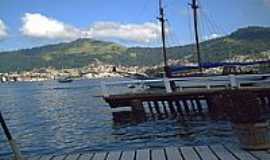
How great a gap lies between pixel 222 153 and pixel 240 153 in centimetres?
35

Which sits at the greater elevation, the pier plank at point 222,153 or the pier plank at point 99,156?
the pier plank at point 222,153

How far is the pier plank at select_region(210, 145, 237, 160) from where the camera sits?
8586 millimetres

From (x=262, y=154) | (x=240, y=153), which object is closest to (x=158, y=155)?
(x=240, y=153)

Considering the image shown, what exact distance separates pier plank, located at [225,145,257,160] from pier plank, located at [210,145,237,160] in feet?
0.38

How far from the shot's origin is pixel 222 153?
9.03 metres

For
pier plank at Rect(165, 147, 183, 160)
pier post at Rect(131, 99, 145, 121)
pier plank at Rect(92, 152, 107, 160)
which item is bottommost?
pier post at Rect(131, 99, 145, 121)

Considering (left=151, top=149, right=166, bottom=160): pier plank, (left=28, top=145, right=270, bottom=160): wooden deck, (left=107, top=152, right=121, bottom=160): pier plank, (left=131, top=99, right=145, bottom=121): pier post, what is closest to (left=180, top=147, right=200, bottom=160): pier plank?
(left=28, top=145, right=270, bottom=160): wooden deck

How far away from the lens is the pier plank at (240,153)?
28.0ft

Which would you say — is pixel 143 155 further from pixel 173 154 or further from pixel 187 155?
pixel 187 155

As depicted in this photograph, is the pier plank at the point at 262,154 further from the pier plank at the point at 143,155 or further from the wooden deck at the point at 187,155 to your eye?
the pier plank at the point at 143,155

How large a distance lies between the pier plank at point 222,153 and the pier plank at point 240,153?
12 cm

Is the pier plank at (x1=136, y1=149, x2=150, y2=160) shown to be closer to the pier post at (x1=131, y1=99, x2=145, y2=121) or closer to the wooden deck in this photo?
the wooden deck

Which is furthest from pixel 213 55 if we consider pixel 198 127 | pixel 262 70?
pixel 198 127

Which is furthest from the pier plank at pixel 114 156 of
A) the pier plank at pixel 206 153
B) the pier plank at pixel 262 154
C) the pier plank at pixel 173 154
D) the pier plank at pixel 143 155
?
the pier plank at pixel 262 154
